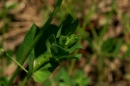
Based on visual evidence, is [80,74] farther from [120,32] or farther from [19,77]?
[120,32]

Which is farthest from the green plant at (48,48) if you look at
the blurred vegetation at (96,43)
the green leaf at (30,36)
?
the blurred vegetation at (96,43)

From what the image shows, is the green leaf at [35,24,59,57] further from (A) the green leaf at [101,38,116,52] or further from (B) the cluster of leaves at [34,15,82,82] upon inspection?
(A) the green leaf at [101,38,116,52]

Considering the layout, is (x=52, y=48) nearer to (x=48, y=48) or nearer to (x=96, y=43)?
(x=48, y=48)

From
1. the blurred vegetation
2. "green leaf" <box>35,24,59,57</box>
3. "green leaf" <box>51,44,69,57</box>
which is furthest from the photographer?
the blurred vegetation

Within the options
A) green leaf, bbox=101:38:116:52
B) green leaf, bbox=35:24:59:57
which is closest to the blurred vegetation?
green leaf, bbox=101:38:116:52

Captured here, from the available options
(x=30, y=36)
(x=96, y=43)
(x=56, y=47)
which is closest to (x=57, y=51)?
(x=56, y=47)

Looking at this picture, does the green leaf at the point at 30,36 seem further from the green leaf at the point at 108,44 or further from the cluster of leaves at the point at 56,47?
the green leaf at the point at 108,44

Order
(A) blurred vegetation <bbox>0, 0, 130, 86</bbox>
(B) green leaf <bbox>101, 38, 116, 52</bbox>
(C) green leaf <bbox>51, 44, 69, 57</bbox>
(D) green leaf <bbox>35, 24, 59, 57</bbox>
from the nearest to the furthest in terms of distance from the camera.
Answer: (C) green leaf <bbox>51, 44, 69, 57</bbox>
(D) green leaf <bbox>35, 24, 59, 57</bbox>
(B) green leaf <bbox>101, 38, 116, 52</bbox>
(A) blurred vegetation <bbox>0, 0, 130, 86</bbox>
